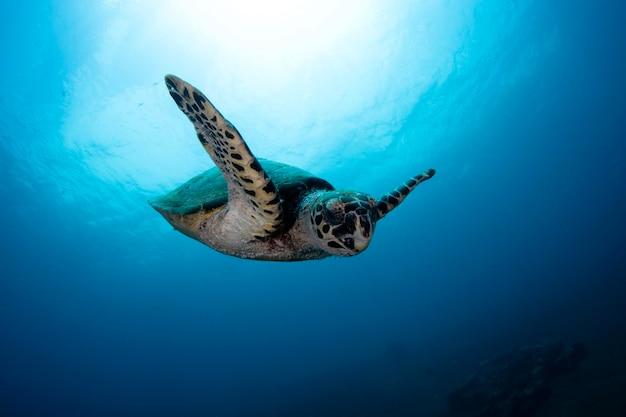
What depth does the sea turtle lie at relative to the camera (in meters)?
2.38

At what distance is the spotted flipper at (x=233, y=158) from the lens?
89.8 inches

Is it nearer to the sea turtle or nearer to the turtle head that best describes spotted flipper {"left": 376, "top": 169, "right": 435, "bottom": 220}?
the sea turtle

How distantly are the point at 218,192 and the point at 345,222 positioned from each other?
2111 mm

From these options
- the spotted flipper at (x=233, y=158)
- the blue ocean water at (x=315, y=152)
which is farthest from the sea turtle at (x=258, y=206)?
the blue ocean water at (x=315, y=152)

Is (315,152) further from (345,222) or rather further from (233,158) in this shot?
(345,222)

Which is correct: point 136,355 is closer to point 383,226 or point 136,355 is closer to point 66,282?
point 66,282

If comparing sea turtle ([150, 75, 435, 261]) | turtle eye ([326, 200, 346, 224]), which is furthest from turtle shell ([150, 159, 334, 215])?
turtle eye ([326, 200, 346, 224])

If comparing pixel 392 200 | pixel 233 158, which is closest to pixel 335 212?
pixel 233 158

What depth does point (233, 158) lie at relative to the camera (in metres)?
2.51

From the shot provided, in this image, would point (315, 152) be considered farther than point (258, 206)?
Yes

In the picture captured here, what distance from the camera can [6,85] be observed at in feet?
56.4

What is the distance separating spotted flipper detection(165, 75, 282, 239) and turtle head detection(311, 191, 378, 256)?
50cm

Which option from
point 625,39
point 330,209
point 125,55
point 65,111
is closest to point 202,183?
point 330,209

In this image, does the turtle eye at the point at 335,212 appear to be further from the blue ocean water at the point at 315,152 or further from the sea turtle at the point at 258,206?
the blue ocean water at the point at 315,152
